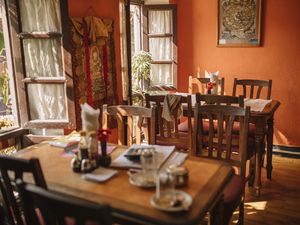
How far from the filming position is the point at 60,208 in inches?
42.3

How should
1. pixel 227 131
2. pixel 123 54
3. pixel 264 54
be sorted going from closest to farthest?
pixel 227 131, pixel 123 54, pixel 264 54

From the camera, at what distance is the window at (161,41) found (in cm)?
445

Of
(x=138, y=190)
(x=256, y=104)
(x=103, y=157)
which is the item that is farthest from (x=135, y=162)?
(x=256, y=104)

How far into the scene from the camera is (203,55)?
15.3 feet

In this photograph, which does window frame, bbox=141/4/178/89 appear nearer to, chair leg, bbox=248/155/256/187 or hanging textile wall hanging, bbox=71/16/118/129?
hanging textile wall hanging, bbox=71/16/118/129

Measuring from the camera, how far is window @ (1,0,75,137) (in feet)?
8.66

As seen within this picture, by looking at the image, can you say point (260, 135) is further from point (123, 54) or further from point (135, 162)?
point (123, 54)

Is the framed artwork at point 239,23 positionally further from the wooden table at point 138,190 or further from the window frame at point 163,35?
A: the wooden table at point 138,190

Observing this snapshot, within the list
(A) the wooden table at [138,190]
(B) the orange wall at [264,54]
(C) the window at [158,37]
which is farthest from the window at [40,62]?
(B) the orange wall at [264,54]

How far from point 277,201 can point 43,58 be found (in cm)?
245

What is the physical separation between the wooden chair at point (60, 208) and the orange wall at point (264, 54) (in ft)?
12.1

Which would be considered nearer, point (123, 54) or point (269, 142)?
point (269, 142)

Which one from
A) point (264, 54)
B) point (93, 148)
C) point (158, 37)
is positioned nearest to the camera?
point (93, 148)

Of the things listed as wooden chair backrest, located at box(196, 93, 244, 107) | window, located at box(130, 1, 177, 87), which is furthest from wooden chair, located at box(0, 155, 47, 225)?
window, located at box(130, 1, 177, 87)
